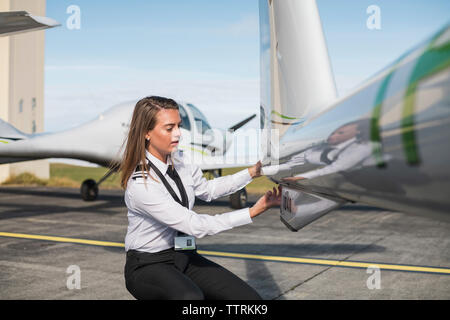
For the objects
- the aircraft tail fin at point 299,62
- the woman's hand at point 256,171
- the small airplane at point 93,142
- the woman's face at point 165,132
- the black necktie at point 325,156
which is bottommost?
the black necktie at point 325,156

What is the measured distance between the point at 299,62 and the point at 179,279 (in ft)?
5.12

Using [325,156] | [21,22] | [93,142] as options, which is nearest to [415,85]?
[325,156]

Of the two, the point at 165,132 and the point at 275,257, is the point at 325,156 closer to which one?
the point at 165,132

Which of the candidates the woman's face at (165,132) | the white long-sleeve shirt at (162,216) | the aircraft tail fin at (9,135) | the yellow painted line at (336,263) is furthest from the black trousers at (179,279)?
the aircraft tail fin at (9,135)

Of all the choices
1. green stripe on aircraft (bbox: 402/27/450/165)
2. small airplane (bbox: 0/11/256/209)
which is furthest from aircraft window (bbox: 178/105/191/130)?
green stripe on aircraft (bbox: 402/27/450/165)

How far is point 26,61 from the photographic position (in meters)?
21.9

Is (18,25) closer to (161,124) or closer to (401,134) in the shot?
(161,124)

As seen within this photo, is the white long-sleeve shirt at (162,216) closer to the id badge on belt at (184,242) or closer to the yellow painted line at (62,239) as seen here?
the id badge on belt at (184,242)

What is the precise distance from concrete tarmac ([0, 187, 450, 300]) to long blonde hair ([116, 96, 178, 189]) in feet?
6.84

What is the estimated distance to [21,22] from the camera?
6.44 metres

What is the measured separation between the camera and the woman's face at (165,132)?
7.23 ft

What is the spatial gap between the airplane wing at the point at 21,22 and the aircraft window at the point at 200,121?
20.5 ft

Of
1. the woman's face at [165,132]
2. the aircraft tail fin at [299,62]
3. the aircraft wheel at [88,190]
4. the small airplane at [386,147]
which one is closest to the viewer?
the small airplane at [386,147]
